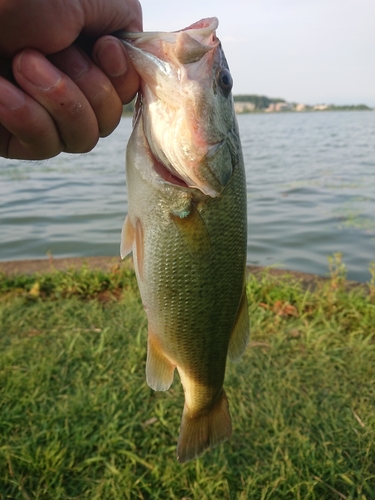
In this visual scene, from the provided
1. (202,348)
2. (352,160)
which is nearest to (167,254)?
(202,348)

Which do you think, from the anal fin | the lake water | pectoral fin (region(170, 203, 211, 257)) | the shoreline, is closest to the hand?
pectoral fin (region(170, 203, 211, 257))

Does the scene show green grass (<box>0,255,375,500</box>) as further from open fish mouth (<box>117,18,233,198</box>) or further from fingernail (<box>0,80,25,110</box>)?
fingernail (<box>0,80,25,110</box>)

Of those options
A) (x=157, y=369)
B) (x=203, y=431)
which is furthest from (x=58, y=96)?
(x=203, y=431)

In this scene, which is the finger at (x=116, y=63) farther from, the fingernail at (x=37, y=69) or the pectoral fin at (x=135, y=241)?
the pectoral fin at (x=135, y=241)

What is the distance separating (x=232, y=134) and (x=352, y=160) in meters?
18.4

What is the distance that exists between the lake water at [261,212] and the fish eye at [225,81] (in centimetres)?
191

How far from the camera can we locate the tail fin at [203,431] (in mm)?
2035

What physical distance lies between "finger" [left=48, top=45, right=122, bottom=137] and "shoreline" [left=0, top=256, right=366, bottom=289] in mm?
3797

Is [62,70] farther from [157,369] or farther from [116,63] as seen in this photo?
[157,369]

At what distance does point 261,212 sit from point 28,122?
886 centimetres

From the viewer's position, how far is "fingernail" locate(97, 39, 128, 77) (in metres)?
1.52

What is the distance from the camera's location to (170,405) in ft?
10.9

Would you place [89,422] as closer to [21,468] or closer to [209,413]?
[21,468]

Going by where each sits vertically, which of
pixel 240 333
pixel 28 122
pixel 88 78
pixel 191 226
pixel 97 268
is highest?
pixel 88 78
